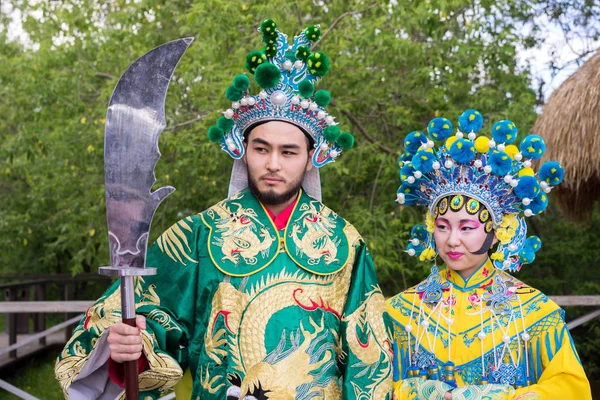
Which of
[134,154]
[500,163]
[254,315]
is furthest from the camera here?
[500,163]

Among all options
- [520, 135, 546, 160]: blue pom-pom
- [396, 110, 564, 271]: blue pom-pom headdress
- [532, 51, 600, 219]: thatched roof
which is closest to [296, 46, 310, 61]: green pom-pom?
[396, 110, 564, 271]: blue pom-pom headdress

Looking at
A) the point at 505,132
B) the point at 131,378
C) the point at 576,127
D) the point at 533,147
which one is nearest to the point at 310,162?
the point at 505,132

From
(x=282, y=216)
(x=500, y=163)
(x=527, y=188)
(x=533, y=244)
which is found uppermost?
(x=500, y=163)

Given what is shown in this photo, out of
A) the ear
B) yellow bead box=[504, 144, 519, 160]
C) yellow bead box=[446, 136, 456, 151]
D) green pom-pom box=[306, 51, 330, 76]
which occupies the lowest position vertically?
the ear

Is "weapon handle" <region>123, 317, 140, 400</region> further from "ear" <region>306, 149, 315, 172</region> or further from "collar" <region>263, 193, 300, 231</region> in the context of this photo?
"ear" <region>306, 149, 315, 172</region>

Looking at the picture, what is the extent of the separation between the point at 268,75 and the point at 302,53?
176 millimetres

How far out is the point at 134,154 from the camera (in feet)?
7.33

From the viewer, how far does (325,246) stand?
2.79m

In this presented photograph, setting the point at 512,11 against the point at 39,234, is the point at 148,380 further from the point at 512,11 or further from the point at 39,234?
the point at 39,234

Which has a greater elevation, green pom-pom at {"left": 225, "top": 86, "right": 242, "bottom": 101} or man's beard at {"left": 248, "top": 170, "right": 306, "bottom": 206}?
green pom-pom at {"left": 225, "top": 86, "right": 242, "bottom": 101}

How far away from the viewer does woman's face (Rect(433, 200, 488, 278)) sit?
300 cm

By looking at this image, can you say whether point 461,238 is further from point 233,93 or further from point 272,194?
point 233,93

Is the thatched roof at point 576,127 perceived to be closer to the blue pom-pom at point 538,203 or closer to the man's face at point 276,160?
the blue pom-pom at point 538,203

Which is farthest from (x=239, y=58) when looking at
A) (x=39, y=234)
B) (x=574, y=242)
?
(x=39, y=234)
